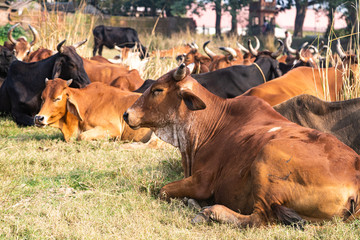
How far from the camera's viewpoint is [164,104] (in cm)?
473

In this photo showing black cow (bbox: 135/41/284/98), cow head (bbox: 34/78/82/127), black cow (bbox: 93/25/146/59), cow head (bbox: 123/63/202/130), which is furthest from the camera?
black cow (bbox: 93/25/146/59)

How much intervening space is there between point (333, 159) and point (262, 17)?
130ft

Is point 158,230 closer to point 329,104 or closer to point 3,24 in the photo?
point 329,104

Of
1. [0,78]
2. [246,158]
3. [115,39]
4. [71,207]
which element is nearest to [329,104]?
[246,158]

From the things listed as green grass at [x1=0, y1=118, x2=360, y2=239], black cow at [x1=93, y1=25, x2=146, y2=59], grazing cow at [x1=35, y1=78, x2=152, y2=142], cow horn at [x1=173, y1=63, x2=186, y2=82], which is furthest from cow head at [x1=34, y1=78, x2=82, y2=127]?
black cow at [x1=93, y1=25, x2=146, y2=59]

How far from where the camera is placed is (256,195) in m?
3.78

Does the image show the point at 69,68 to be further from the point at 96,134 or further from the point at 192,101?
the point at 192,101

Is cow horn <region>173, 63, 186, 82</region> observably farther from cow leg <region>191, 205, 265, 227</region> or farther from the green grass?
cow leg <region>191, 205, 265, 227</region>

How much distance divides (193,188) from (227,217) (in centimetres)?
61

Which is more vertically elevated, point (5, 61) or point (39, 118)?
point (5, 61)

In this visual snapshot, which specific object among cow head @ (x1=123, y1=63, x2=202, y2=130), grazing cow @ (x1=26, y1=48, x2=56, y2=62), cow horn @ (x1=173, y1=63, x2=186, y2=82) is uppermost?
cow horn @ (x1=173, y1=63, x2=186, y2=82)

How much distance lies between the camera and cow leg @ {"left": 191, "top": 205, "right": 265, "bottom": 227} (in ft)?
12.3

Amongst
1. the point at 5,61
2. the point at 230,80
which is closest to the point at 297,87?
the point at 230,80

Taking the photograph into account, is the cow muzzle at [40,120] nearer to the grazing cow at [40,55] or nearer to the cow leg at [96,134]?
the cow leg at [96,134]
